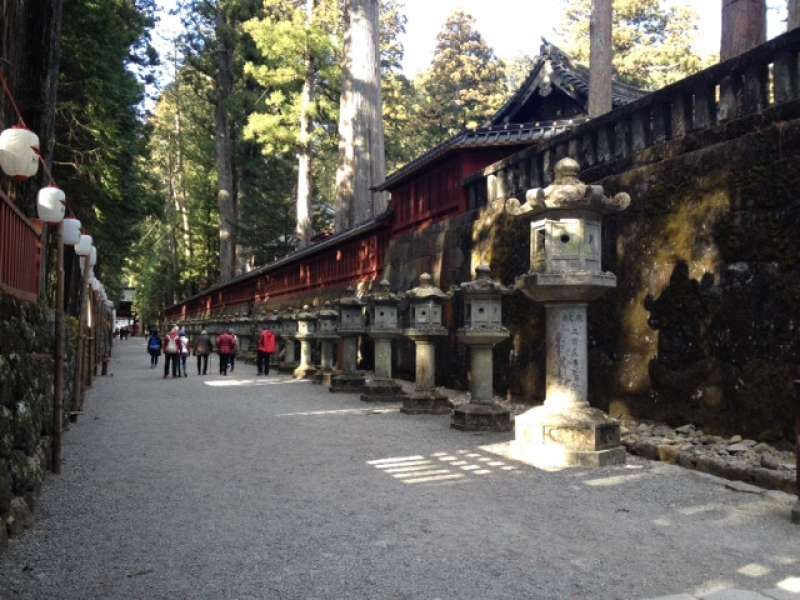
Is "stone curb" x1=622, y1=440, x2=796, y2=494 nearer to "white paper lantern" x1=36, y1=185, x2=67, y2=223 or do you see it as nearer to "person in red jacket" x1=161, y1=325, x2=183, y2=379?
"white paper lantern" x1=36, y1=185, x2=67, y2=223

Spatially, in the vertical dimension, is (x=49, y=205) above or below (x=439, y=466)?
above

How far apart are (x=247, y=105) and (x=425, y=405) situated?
75.0 ft

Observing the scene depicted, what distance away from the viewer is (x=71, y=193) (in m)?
15.7

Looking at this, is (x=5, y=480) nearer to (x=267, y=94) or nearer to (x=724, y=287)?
(x=724, y=287)

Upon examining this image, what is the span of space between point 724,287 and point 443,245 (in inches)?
291

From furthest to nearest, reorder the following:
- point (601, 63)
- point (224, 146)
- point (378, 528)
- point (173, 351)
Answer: point (224, 146), point (173, 351), point (601, 63), point (378, 528)

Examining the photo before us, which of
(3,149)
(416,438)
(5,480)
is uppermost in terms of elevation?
(3,149)

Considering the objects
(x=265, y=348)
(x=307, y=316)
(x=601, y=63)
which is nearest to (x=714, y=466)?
(x=601, y=63)

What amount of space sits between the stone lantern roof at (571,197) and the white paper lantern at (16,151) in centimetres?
426

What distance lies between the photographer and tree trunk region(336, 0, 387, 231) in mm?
20938

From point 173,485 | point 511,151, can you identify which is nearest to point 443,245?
point 511,151

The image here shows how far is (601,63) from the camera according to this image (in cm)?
1379

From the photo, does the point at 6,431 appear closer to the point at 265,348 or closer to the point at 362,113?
the point at 265,348

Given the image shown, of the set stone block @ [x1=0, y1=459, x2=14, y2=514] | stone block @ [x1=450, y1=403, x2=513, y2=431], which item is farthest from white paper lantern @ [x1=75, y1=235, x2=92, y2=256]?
stone block @ [x1=0, y1=459, x2=14, y2=514]
